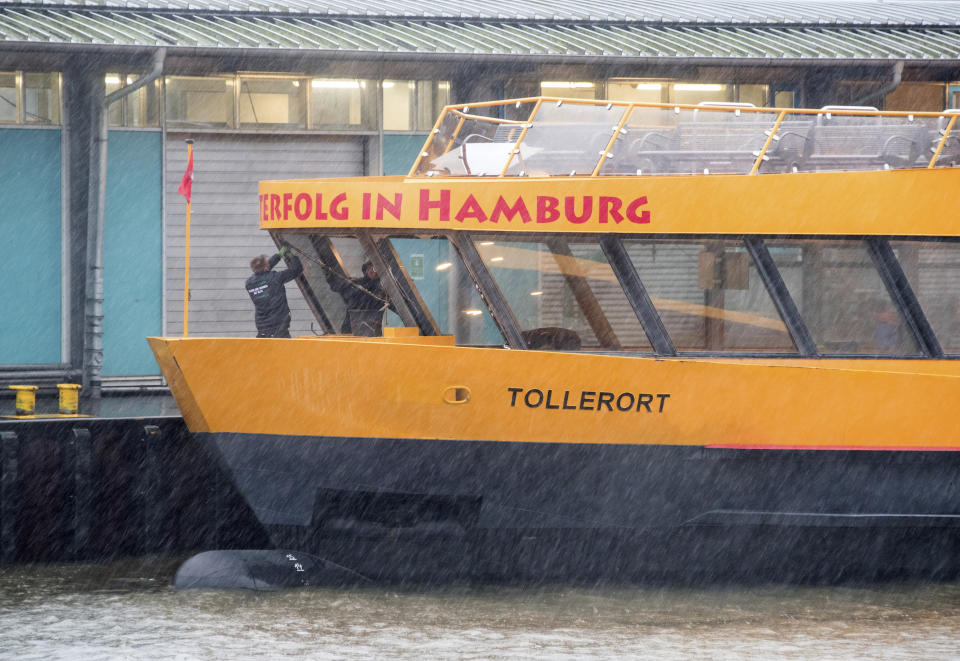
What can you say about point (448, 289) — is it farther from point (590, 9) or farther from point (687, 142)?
point (590, 9)

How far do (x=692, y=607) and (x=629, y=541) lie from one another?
1.90 ft

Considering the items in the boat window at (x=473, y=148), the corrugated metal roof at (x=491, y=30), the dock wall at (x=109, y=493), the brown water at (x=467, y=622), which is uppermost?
the corrugated metal roof at (x=491, y=30)

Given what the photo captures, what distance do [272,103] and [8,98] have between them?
8.79 feet

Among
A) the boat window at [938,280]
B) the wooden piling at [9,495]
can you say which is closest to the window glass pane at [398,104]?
the wooden piling at [9,495]

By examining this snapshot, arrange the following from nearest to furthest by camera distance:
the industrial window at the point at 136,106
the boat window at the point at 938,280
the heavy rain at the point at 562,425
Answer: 1. the heavy rain at the point at 562,425
2. the boat window at the point at 938,280
3. the industrial window at the point at 136,106

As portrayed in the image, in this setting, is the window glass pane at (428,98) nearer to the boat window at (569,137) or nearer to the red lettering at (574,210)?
the boat window at (569,137)

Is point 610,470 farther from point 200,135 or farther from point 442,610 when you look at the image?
point 200,135

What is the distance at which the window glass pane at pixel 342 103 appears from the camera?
1517 centimetres

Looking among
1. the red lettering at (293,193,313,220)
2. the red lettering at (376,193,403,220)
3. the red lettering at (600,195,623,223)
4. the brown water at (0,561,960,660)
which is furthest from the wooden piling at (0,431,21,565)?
the red lettering at (600,195,623,223)

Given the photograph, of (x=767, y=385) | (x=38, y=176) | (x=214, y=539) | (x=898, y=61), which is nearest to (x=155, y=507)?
(x=214, y=539)

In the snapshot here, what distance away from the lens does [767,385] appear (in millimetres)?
8883

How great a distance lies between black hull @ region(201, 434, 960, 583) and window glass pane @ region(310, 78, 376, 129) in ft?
22.8

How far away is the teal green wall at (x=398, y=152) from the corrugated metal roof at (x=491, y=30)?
1.20 metres

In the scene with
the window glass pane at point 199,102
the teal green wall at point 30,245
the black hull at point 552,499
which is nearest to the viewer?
the black hull at point 552,499
